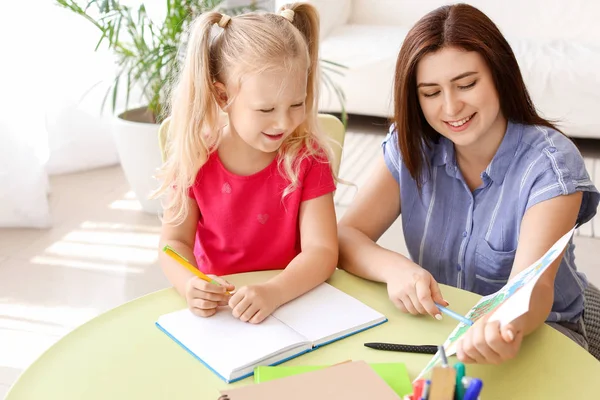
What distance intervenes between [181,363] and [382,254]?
430 millimetres

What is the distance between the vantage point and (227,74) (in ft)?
4.47

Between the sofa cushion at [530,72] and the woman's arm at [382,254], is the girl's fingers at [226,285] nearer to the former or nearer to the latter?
the woman's arm at [382,254]

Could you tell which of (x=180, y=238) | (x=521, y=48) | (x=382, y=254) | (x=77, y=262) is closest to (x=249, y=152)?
(x=180, y=238)

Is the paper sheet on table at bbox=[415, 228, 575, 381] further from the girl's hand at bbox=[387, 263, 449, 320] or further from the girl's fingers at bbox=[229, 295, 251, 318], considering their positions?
the girl's fingers at bbox=[229, 295, 251, 318]

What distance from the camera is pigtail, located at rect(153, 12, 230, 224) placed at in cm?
136

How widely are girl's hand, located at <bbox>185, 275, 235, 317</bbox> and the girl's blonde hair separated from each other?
0.27m

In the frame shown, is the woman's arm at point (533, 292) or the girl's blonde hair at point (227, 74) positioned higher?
the girl's blonde hair at point (227, 74)

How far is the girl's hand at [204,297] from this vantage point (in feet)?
3.56

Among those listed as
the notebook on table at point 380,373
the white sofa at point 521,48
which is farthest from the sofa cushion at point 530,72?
the notebook on table at point 380,373

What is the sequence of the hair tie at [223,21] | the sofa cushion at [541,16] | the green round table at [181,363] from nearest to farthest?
the green round table at [181,363] → the hair tie at [223,21] → the sofa cushion at [541,16]

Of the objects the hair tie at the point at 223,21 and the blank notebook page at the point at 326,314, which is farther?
the hair tie at the point at 223,21

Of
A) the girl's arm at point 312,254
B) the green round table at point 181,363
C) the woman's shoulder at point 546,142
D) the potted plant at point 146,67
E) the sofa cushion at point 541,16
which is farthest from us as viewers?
the sofa cushion at point 541,16

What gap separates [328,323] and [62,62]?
2737 mm

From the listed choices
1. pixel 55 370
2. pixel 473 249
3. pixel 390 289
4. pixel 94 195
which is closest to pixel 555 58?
pixel 94 195
